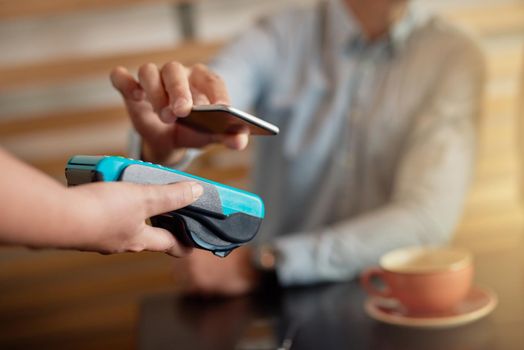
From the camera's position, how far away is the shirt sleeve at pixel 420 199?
3.84 feet

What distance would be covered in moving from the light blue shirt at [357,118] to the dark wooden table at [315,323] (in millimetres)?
167

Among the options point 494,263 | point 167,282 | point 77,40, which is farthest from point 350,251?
point 77,40

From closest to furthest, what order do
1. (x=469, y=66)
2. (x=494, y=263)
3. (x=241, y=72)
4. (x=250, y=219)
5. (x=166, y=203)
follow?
1. (x=166, y=203)
2. (x=250, y=219)
3. (x=494, y=263)
4. (x=469, y=66)
5. (x=241, y=72)

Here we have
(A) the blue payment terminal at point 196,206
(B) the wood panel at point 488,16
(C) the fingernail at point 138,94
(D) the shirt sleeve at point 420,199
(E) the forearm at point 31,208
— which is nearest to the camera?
(E) the forearm at point 31,208

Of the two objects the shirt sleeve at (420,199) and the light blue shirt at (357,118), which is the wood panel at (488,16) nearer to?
the light blue shirt at (357,118)

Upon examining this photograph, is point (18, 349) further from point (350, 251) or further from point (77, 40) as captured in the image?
point (350, 251)

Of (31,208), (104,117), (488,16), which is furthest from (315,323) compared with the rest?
(488,16)

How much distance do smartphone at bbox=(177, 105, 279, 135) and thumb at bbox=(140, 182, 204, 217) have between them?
14cm

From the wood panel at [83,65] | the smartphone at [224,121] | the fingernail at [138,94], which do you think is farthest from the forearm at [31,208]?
the wood panel at [83,65]

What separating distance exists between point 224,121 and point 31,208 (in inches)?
14.9

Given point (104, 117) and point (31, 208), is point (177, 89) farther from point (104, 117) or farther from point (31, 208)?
point (104, 117)

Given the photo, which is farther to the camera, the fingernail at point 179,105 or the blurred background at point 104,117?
the blurred background at point 104,117

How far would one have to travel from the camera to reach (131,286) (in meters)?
1.85

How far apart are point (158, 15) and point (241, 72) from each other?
39cm
